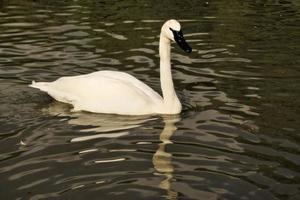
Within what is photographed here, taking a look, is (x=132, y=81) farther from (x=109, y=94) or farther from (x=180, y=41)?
(x=180, y=41)

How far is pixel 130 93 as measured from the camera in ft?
36.6

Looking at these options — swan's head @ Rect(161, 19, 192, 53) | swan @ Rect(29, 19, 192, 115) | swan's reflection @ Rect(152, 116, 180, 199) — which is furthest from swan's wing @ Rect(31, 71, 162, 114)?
swan's head @ Rect(161, 19, 192, 53)

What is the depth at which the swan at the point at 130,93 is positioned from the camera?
36.4ft

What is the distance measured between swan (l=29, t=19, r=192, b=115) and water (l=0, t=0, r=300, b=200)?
0.68ft

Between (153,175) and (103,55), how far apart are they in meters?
7.64

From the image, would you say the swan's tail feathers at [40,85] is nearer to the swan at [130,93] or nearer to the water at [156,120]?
the water at [156,120]

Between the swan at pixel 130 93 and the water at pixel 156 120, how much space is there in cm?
21

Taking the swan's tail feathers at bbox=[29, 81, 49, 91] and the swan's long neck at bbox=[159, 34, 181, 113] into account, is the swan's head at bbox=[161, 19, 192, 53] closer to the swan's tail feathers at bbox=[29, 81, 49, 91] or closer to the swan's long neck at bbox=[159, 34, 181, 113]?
the swan's long neck at bbox=[159, 34, 181, 113]

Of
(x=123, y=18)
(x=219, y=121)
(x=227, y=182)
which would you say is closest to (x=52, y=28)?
(x=123, y=18)

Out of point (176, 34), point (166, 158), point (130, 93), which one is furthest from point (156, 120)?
point (166, 158)

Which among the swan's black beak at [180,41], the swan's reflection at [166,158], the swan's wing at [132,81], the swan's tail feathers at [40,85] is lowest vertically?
the swan's reflection at [166,158]

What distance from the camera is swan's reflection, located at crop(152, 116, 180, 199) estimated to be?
320 inches

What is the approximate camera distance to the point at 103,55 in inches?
621

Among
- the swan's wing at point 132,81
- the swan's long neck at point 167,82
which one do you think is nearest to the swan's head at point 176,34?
the swan's long neck at point 167,82
